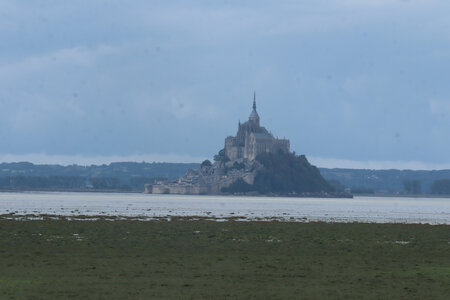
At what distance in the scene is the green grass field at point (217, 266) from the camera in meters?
26.9

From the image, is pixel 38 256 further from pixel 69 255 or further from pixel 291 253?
pixel 291 253

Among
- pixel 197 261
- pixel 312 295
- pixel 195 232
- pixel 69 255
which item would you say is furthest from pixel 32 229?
pixel 312 295

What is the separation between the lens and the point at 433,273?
32.8 m

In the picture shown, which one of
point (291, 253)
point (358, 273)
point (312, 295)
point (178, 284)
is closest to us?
point (312, 295)

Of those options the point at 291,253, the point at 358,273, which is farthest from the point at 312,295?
the point at 291,253

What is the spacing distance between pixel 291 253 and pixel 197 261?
250 inches

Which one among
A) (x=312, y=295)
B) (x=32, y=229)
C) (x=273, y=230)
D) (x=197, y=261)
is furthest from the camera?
(x=273, y=230)

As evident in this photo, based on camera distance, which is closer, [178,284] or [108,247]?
[178,284]

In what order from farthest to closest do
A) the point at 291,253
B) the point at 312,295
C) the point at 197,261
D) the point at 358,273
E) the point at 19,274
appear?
the point at 291,253 < the point at 197,261 < the point at 358,273 < the point at 19,274 < the point at 312,295

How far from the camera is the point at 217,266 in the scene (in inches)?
1353

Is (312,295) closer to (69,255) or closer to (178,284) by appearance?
(178,284)

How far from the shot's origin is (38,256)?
36906 mm

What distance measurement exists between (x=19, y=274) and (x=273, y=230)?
1318 inches

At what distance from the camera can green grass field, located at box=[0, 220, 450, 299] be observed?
2691cm
